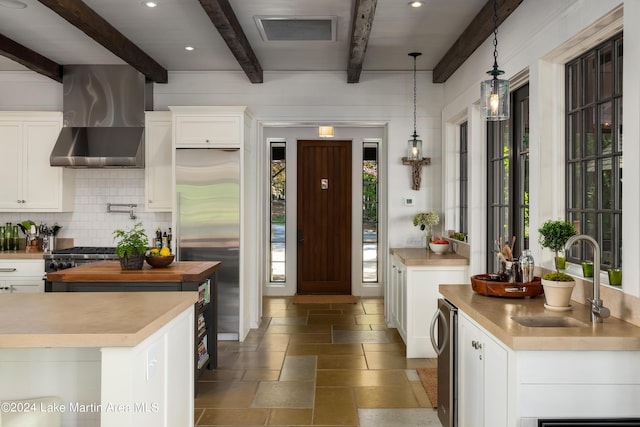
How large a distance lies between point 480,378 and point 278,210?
6.02m

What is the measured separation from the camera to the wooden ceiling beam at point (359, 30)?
381 centimetres

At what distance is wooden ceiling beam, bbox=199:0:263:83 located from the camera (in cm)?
384

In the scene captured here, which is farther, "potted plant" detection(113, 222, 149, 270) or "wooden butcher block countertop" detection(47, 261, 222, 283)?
"potted plant" detection(113, 222, 149, 270)

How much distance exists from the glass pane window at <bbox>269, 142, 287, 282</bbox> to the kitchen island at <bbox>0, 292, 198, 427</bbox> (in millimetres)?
5520

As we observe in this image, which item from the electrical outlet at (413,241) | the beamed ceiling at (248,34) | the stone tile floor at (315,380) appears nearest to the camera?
the stone tile floor at (315,380)

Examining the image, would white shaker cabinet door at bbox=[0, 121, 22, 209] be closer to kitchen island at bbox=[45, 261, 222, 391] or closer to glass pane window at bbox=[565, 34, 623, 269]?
kitchen island at bbox=[45, 261, 222, 391]

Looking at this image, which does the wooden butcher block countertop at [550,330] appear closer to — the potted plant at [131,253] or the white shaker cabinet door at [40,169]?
the potted plant at [131,253]

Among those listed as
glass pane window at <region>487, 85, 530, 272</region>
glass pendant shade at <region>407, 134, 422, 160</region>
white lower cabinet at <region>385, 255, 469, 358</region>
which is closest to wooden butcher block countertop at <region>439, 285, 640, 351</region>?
glass pane window at <region>487, 85, 530, 272</region>

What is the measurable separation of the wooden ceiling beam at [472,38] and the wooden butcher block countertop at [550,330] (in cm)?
219

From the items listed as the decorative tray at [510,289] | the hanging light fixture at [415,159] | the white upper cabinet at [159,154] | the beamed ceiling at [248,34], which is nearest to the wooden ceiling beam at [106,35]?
the beamed ceiling at [248,34]

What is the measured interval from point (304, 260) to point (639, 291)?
641 centimetres

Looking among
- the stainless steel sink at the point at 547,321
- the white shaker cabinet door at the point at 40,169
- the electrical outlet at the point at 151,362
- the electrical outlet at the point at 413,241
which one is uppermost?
the white shaker cabinet door at the point at 40,169

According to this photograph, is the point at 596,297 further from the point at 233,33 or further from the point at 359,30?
the point at 233,33

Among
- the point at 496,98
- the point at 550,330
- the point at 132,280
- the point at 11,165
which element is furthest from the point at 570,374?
the point at 11,165
